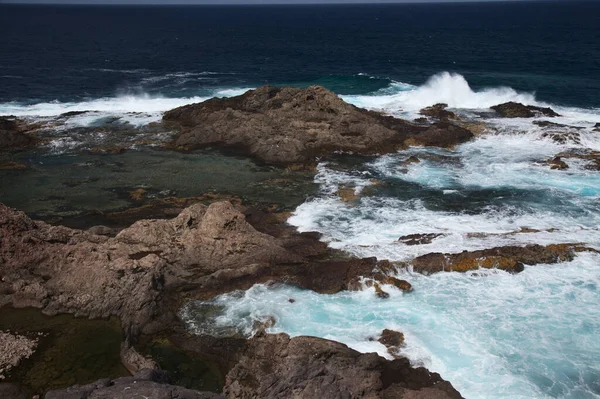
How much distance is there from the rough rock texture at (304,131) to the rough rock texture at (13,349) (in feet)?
77.9

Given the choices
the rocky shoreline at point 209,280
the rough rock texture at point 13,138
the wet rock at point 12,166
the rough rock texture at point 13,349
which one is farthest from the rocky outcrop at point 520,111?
the rough rock texture at point 13,349

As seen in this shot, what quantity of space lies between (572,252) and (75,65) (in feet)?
292

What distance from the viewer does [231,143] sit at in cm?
4422

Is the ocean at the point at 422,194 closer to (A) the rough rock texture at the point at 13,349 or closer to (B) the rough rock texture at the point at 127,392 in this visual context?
(A) the rough rock texture at the point at 13,349

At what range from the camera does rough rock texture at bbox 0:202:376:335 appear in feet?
71.8

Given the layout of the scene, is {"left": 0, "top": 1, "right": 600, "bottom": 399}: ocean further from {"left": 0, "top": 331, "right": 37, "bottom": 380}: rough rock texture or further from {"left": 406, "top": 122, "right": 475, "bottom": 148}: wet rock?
{"left": 0, "top": 331, "right": 37, "bottom": 380}: rough rock texture

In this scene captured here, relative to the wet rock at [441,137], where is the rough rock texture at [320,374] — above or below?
below

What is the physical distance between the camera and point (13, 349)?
19062mm

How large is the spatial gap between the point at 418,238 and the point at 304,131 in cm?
1912

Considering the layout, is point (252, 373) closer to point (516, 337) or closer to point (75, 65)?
point (516, 337)

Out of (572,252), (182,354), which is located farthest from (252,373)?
(572,252)

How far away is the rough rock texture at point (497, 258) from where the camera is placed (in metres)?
24.8

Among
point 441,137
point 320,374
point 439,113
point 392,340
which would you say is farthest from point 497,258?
point 439,113

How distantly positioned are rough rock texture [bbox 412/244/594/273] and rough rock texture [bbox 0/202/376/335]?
9.31 feet
